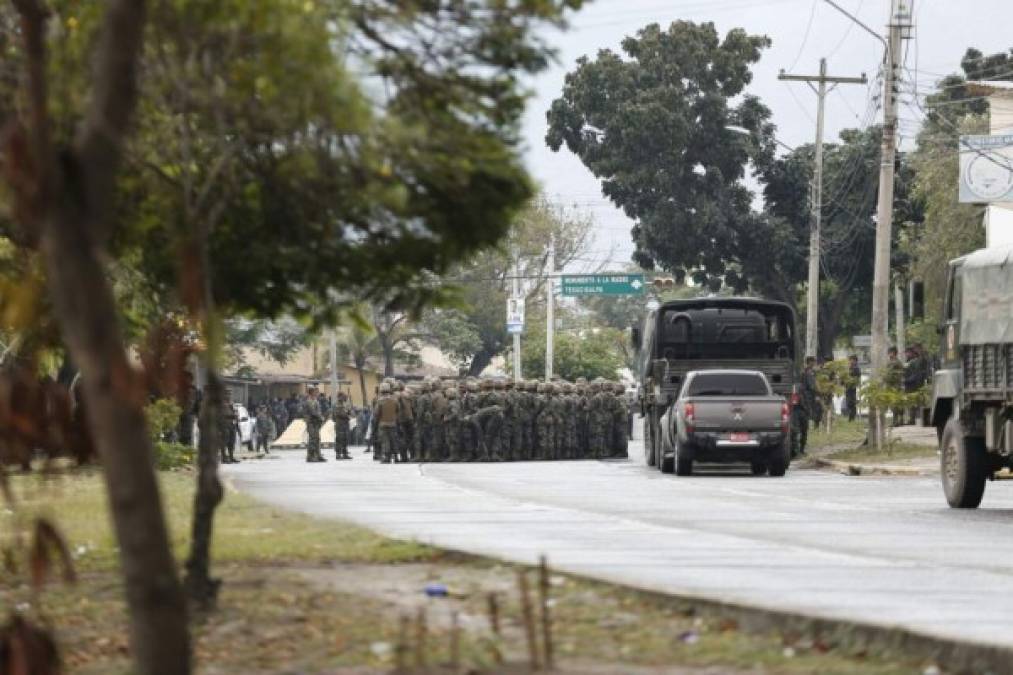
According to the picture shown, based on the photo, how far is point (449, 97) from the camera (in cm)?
1274

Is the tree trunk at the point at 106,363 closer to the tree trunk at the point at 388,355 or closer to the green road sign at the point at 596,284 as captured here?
the green road sign at the point at 596,284

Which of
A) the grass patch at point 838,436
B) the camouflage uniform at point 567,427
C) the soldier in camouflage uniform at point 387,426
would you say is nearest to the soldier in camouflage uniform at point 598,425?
the camouflage uniform at point 567,427

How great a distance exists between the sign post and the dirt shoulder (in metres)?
68.1

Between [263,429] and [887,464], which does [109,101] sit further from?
[263,429]

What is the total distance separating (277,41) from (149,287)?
15.4ft

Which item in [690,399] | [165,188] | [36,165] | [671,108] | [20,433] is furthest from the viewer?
[671,108]

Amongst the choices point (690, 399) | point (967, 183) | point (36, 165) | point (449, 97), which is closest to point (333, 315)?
point (449, 97)

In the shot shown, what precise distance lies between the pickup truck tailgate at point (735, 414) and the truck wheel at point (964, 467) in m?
11.3

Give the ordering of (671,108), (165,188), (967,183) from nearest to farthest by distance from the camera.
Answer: (165,188) → (967,183) → (671,108)

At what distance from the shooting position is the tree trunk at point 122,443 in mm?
7801

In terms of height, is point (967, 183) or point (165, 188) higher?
point (967, 183)

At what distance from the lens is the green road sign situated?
85.6 m

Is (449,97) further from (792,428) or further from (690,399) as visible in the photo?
(792,428)

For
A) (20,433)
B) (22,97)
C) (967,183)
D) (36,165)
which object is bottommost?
(20,433)
